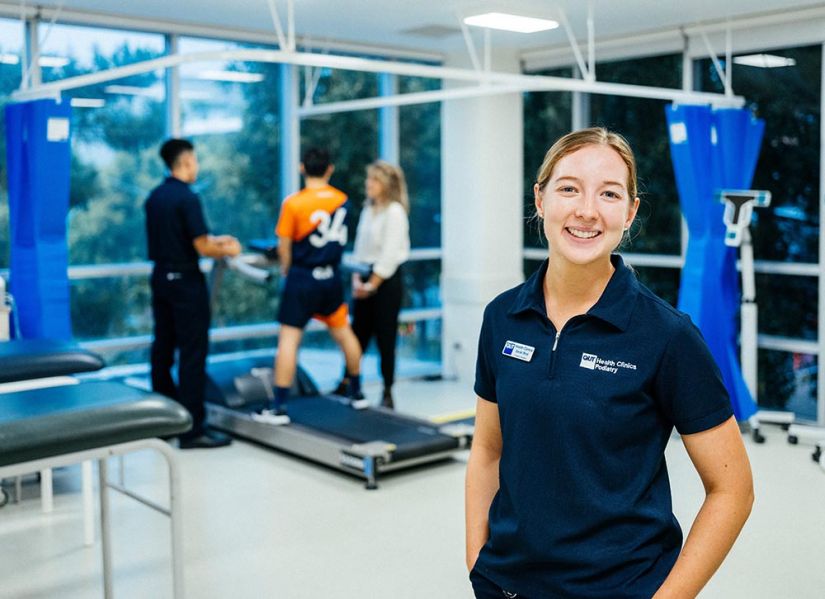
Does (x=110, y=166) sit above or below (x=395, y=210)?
above

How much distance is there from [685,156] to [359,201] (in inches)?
117

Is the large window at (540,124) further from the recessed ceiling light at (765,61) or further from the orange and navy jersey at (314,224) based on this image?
the orange and navy jersey at (314,224)

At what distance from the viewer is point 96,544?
14.0 ft

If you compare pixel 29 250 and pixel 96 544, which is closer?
pixel 96 544

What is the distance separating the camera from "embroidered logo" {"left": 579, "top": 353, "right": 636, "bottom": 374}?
153 centimetres

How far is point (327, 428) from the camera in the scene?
18.7ft

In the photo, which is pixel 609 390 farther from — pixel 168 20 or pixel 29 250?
pixel 168 20

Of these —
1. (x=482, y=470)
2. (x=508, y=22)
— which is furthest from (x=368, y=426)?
(x=482, y=470)

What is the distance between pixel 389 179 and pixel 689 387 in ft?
16.9

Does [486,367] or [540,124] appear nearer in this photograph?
[486,367]

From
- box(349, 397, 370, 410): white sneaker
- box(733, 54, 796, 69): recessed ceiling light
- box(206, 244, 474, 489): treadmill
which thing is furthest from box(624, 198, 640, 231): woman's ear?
box(733, 54, 796, 69): recessed ceiling light

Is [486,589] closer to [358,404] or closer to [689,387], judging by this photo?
[689,387]

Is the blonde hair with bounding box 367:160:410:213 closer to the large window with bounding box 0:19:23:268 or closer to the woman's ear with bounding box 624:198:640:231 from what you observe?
the large window with bounding box 0:19:23:268

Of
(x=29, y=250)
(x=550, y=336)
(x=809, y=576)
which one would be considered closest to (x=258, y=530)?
(x=29, y=250)
